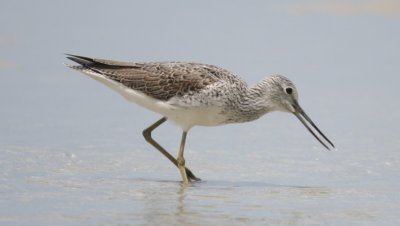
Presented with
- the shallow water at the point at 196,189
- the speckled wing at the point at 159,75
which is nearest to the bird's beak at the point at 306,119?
the shallow water at the point at 196,189

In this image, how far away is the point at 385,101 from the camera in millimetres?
15195

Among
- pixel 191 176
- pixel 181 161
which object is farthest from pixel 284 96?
pixel 191 176

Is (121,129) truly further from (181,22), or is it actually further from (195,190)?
(181,22)

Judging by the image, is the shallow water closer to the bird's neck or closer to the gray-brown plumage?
the gray-brown plumage

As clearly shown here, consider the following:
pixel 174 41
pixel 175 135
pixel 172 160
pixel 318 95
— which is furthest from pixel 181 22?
pixel 172 160

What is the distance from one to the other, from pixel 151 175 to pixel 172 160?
0.69 metres

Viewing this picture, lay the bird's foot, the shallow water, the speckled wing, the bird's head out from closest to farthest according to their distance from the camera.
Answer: the shallow water
the bird's foot
the speckled wing
the bird's head

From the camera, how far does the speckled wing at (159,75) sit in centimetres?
1167

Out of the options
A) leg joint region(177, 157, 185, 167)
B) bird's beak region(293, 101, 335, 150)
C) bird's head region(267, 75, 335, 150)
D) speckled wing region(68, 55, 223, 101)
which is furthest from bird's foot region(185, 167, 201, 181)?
bird's beak region(293, 101, 335, 150)

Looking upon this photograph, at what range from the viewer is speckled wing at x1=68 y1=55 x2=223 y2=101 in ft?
38.3

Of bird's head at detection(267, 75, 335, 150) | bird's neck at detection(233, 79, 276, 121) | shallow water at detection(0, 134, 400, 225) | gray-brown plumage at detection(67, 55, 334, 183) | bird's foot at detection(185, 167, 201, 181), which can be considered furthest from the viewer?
bird's head at detection(267, 75, 335, 150)

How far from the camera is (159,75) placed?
39.3 ft

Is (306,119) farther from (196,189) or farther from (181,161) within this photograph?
(196,189)

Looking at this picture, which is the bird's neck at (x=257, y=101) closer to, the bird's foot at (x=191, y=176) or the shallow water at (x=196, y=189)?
the shallow water at (x=196, y=189)
